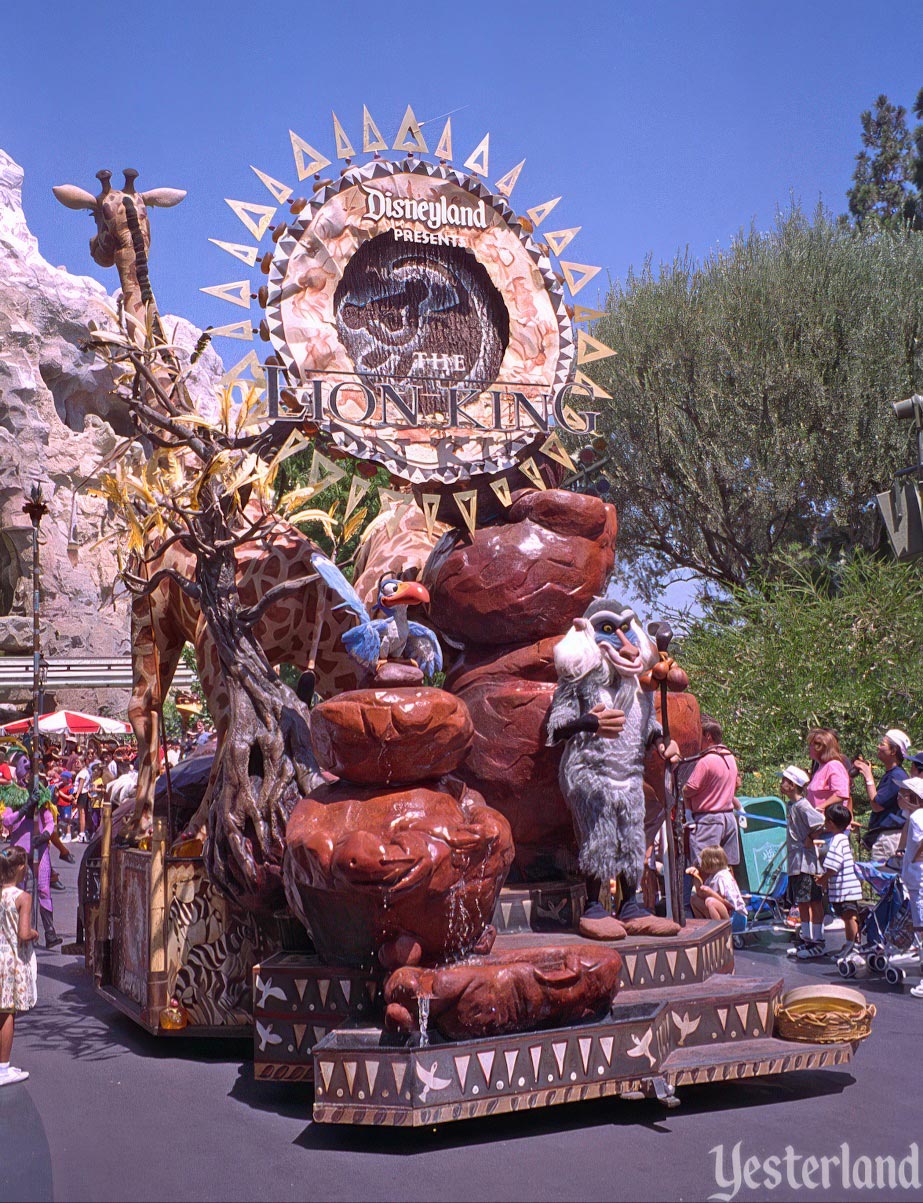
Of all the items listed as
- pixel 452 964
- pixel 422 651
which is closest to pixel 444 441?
pixel 422 651

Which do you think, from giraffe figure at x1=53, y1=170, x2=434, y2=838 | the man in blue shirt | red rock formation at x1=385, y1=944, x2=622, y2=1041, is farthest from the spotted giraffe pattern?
the man in blue shirt

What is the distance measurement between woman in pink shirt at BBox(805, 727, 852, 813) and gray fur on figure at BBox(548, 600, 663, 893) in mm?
3366

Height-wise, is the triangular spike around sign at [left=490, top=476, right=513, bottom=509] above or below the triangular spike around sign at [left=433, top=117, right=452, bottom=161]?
below

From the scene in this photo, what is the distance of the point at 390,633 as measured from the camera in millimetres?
6574

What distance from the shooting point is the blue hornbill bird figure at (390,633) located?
6477 mm

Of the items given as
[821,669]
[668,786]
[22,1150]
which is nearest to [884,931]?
[668,786]

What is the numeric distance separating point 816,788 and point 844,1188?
5.43 meters

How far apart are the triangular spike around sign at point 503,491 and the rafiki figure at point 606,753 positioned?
3.77 ft

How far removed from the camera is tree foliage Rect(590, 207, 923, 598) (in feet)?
68.7

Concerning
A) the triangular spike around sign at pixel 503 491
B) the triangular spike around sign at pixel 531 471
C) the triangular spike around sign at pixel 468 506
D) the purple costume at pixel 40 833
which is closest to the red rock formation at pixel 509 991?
the triangular spike around sign at pixel 468 506

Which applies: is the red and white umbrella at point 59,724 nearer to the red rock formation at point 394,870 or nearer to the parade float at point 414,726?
the parade float at point 414,726

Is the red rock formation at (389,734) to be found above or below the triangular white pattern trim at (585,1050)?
above

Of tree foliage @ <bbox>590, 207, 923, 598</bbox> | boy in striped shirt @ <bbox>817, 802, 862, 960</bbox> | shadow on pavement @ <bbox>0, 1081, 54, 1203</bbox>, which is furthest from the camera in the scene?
tree foliage @ <bbox>590, 207, 923, 598</bbox>

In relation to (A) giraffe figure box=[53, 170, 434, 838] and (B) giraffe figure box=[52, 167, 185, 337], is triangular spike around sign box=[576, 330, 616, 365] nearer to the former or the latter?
(A) giraffe figure box=[53, 170, 434, 838]
